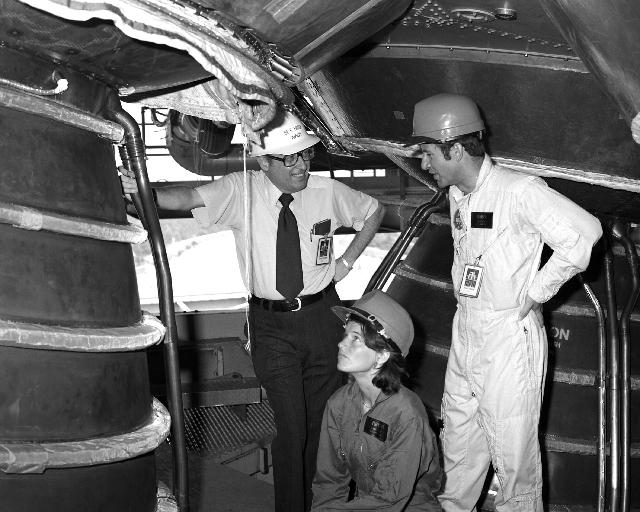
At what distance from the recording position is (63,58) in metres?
2.15

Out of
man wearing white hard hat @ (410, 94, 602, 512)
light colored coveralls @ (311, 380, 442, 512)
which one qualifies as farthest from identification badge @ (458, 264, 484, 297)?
light colored coveralls @ (311, 380, 442, 512)

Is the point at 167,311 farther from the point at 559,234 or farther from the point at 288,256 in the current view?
the point at 288,256

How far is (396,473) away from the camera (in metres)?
3.59

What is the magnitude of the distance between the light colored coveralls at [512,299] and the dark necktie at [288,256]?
0.84m

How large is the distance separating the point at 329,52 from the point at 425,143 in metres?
1.44

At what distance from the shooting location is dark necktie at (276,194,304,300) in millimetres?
4457

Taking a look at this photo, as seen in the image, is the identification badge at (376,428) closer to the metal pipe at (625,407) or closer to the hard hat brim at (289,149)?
the hard hat brim at (289,149)

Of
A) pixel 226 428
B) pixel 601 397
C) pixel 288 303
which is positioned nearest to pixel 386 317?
pixel 288 303

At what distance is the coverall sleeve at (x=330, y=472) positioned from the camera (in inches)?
149

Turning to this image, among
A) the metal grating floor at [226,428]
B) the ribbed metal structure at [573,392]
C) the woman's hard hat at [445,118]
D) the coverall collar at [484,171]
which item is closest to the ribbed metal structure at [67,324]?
the woman's hard hat at [445,118]

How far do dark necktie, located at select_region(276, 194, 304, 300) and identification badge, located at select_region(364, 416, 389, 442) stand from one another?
0.91 metres

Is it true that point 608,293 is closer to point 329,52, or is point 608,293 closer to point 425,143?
point 425,143

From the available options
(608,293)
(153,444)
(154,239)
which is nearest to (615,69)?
(154,239)

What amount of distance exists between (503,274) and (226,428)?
325 centimetres
